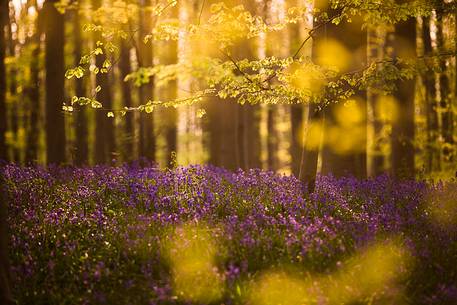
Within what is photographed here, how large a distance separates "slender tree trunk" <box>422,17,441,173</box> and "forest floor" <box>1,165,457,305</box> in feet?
33.0

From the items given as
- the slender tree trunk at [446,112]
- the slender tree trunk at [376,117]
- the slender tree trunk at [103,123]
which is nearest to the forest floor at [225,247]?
the slender tree trunk at [376,117]

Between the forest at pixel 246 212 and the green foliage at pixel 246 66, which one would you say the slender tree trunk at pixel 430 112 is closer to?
the forest at pixel 246 212

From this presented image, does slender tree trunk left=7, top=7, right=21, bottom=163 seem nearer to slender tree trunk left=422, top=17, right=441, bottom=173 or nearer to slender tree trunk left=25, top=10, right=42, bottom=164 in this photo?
slender tree trunk left=25, top=10, right=42, bottom=164

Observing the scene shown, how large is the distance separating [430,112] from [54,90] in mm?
14640

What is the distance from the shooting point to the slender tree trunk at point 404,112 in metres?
14.4

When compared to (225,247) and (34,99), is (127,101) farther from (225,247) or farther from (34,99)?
(225,247)

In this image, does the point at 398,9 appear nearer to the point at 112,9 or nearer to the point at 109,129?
the point at 112,9

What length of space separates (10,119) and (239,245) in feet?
79.4

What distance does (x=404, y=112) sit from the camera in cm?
1510

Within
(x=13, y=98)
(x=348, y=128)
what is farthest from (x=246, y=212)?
(x=13, y=98)

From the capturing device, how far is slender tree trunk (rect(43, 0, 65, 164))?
15.2 meters

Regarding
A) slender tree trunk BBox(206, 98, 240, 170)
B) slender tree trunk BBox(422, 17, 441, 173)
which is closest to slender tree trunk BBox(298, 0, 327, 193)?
slender tree trunk BBox(206, 98, 240, 170)

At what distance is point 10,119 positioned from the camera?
2766cm

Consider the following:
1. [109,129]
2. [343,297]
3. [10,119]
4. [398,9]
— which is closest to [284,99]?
[398,9]
